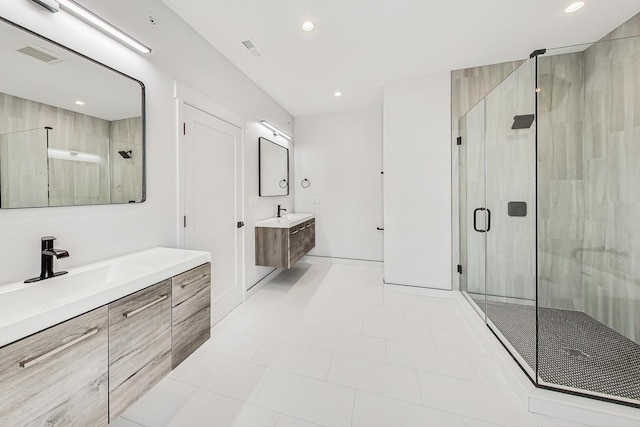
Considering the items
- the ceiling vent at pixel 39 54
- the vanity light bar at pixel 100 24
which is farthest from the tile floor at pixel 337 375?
the vanity light bar at pixel 100 24

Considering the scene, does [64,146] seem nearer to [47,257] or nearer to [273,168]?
[47,257]

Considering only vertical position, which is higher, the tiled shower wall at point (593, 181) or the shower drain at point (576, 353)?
the tiled shower wall at point (593, 181)

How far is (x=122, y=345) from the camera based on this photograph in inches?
40.3

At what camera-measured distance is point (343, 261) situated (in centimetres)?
429

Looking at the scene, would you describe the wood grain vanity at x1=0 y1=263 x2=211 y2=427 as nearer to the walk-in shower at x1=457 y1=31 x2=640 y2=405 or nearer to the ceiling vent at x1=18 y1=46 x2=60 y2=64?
the ceiling vent at x1=18 y1=46 x2=60 y2=64

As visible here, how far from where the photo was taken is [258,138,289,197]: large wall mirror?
3207mm

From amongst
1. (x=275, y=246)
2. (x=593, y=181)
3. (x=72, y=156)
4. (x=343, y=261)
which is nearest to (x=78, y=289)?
(x=72, y=156)

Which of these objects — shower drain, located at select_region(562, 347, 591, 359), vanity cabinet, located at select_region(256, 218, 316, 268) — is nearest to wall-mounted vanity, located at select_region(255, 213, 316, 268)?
vanity cabinet, located at select_region(256, 218, 316, 268)

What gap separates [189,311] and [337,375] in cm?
112

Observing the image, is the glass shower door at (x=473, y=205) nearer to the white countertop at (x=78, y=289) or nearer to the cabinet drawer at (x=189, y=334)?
the cabinet drawer at (x=189, y=334)

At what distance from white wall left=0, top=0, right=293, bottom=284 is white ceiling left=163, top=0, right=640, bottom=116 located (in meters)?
0.25

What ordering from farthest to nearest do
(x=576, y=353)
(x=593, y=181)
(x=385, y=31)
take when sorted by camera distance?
(x=593, y=181) < (x=385, y=31) < (x=576, y=353)

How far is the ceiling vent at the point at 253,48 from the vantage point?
223cm

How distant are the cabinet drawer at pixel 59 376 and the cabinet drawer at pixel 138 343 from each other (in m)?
0.04
